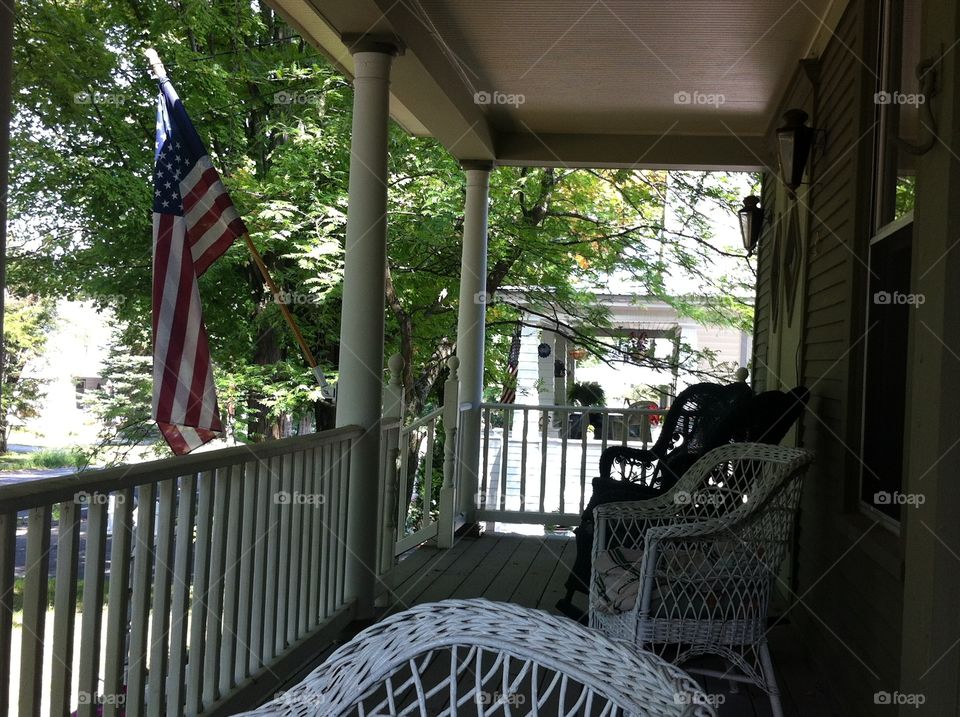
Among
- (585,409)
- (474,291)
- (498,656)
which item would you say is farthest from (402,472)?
(498,656)

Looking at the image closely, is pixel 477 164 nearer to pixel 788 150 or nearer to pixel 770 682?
pixel 788 150

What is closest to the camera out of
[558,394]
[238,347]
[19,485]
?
[19,485]

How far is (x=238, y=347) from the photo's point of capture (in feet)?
34.1

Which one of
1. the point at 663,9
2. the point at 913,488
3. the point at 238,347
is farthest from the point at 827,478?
the point at 238,347

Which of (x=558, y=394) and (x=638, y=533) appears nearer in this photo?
(x=638, y=533)

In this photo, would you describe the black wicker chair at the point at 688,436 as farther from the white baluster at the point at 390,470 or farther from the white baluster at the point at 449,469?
the white baluster at the point at 449,469

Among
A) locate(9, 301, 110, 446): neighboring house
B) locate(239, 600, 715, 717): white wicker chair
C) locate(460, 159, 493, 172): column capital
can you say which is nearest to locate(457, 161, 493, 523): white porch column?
locate(460, 159, 493, 172): column capital

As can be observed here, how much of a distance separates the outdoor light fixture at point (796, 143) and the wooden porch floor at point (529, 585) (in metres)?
2.05

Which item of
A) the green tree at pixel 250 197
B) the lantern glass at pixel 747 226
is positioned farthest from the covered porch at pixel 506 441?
the green tree at pixel 250 197

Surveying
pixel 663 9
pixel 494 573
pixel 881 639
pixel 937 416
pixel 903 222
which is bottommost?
pixel 494 573

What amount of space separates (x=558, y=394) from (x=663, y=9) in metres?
9.41

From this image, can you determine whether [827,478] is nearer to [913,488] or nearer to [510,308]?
[913,488]

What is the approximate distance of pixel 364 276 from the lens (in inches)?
158

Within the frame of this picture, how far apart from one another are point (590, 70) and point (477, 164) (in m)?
1.58
